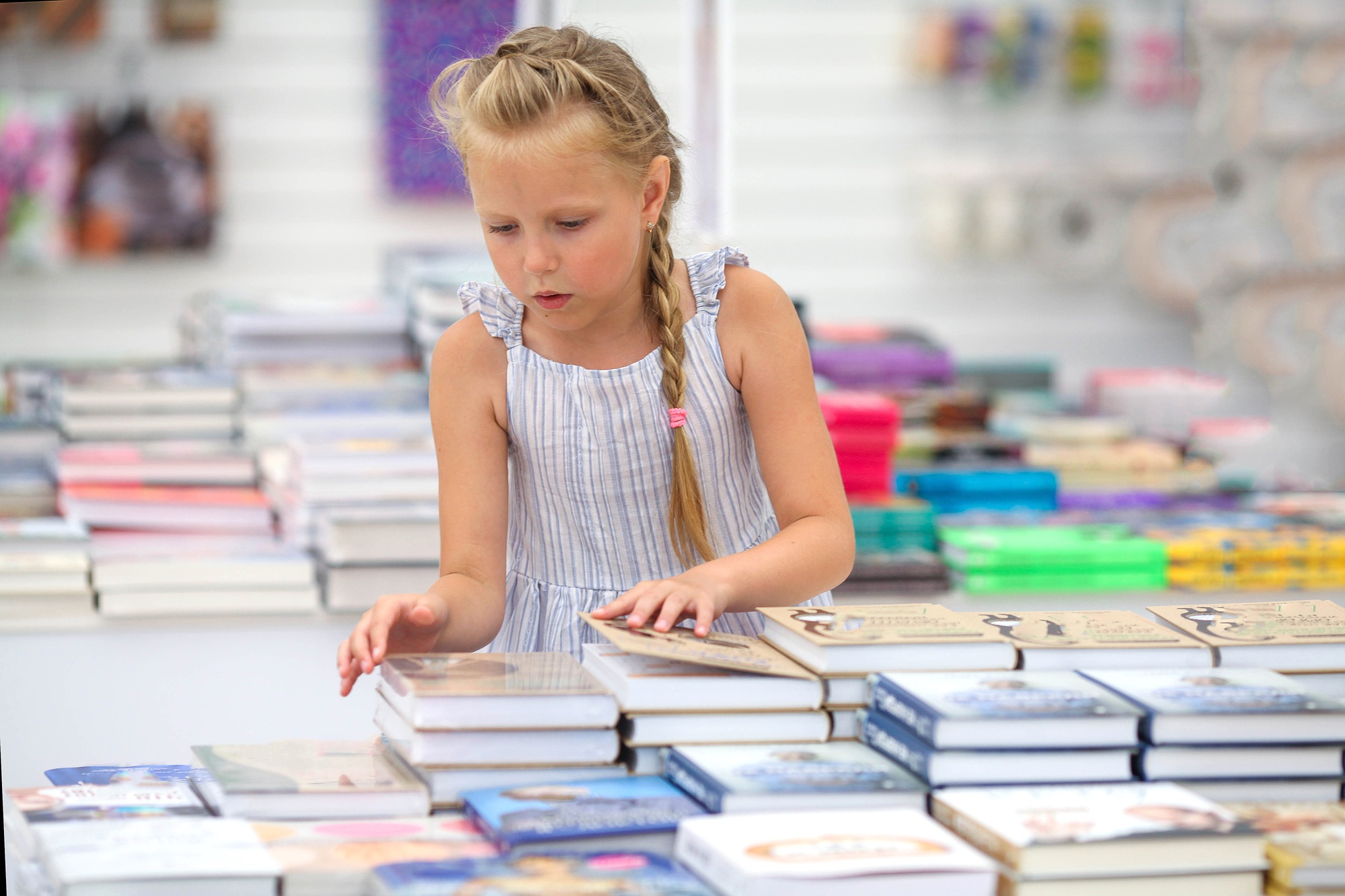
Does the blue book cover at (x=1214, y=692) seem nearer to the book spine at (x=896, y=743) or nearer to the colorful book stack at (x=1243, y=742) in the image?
the colorful book stack at (x=1243, y=742)

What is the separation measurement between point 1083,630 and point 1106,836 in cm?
36

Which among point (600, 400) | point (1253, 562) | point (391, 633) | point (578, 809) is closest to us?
point (578, 809)

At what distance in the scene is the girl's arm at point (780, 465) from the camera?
58.2 inches

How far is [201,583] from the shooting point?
7.66 feet

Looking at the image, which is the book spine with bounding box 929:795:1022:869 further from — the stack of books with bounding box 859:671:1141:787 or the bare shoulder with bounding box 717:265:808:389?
the bare shoulder with bounding box 717:265:808:389

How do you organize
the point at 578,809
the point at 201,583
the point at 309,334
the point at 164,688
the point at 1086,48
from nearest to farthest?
the point at 578,809 < the point at 164,688 < the point at 201,583 < the point at 309,334 < the point at 1086,48

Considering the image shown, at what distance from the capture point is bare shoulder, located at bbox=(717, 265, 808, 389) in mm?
1699

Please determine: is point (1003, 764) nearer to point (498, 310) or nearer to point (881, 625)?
point (881, 625)

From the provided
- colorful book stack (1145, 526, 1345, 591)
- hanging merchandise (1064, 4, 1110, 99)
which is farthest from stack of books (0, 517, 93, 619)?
hanging merchandise (1064, 4, 1110, 99)

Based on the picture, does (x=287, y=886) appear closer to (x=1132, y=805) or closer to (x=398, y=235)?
(x=1132, y=805)

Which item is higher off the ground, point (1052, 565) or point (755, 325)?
point (755, 325)

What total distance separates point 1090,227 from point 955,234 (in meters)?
0.54

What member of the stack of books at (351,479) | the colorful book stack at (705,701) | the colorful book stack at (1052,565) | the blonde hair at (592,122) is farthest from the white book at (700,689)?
the colorful book stack at (1052,565)

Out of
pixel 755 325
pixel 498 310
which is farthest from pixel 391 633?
pixel 755 325
